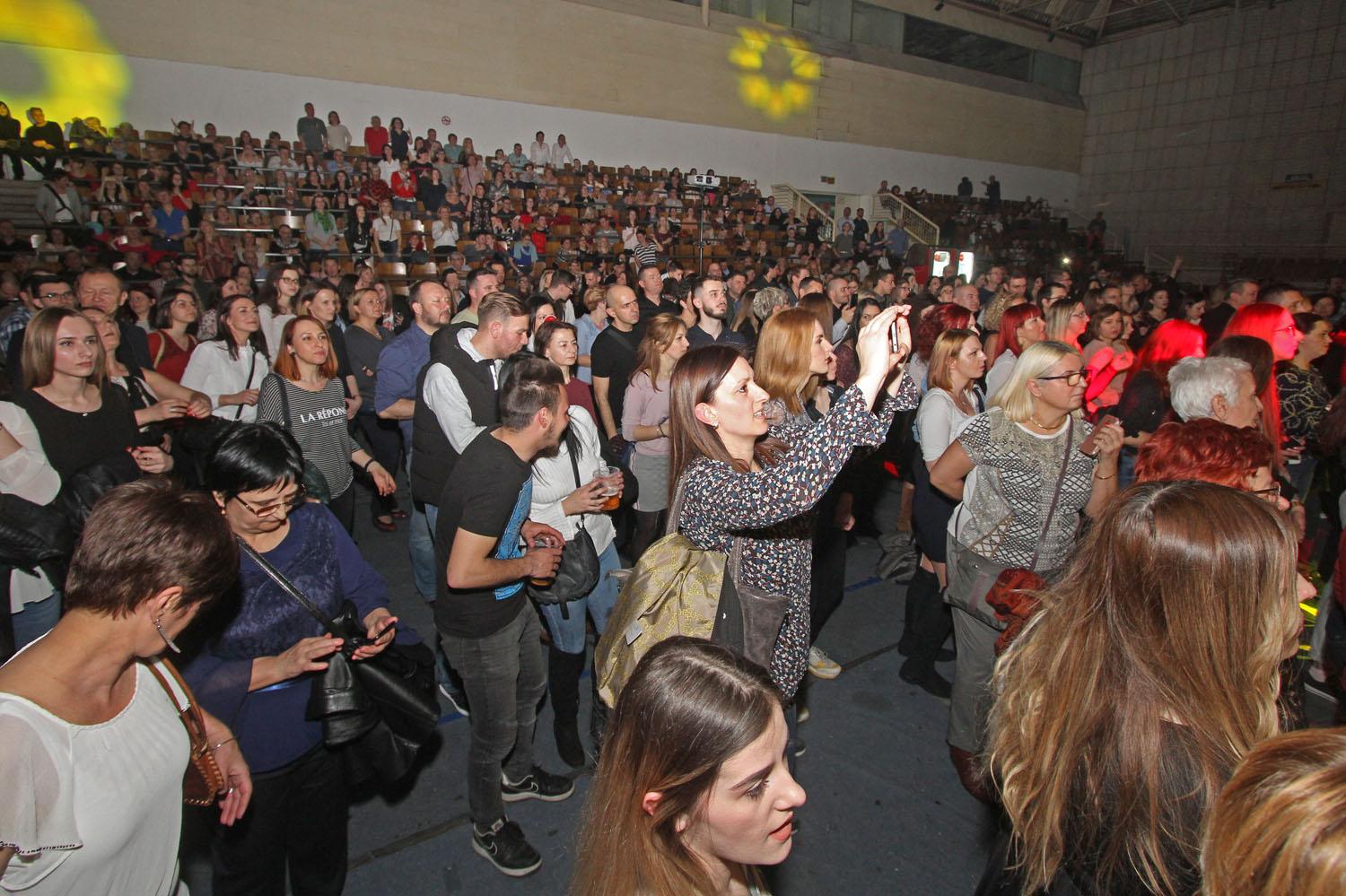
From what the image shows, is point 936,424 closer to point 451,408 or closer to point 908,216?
point 451,408

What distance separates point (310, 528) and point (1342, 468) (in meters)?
5.32

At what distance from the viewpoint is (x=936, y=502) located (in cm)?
345

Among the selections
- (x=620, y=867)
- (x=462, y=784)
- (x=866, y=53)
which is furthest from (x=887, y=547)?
(x=866, y=53)

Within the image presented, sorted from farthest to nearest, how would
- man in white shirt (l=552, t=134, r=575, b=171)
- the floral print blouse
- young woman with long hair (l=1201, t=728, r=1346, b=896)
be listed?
1. man in white shirt (l=552, t=134, r=575, b=171)
2. the floral print blouse
3. young woman with long hair (l=1201, t=728, r=1346, b=896)

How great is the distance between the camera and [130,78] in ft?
37.8

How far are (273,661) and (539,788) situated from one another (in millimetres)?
1395

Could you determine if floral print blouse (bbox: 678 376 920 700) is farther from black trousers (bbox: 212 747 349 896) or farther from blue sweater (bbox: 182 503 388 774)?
black trousers (bbox: 212 747 349 896)

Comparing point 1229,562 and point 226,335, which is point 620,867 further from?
point 226,335

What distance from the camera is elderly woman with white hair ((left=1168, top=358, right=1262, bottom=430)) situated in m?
2.83

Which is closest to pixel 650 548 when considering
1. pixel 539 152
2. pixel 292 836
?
pixel 292 836

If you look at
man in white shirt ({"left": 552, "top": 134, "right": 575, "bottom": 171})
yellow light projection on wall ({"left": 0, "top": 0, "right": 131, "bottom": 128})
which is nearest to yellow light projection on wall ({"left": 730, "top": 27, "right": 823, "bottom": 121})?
man in white shirt ({"left": 552, "top": 134, "right": 575, "bottom": 171})

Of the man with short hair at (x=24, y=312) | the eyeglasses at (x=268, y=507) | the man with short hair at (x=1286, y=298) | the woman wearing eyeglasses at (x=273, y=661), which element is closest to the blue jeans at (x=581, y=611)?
the woman wearing eyeglasses at (x=273, y=661)

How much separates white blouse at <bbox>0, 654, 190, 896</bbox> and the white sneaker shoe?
9.27 feet

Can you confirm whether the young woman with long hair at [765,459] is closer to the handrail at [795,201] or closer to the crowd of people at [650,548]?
the crowd of people at [650,548]
